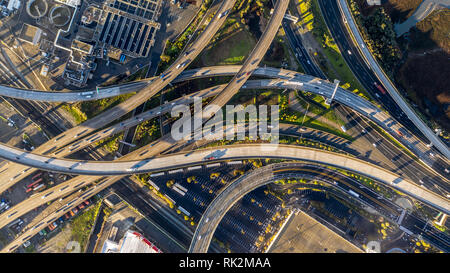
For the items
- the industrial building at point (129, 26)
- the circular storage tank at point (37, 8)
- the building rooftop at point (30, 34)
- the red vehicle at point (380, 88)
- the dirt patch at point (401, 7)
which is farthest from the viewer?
the dirt patch at point (401, 7)

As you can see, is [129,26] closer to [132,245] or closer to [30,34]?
[30,34]

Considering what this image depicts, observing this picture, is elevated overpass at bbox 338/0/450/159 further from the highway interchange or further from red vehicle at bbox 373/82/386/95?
the highway interchange

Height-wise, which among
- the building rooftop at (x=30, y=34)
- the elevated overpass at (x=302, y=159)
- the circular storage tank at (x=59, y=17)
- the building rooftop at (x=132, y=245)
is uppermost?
the circular storage tank at (x=59, y=17)

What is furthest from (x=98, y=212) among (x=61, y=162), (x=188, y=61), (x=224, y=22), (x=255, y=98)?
(x=224, y=22)

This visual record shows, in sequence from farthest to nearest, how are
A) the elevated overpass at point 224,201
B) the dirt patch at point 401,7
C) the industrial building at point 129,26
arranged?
the dirt patch at point 401,7 → the elevated overpass at point 224,201 → the industrial building at point 129,26

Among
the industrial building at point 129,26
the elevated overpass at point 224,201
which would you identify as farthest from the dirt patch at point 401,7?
the industrial building at point 129,26

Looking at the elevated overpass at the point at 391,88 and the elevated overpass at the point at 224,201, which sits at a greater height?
the elevated overpass at the point at 391,88

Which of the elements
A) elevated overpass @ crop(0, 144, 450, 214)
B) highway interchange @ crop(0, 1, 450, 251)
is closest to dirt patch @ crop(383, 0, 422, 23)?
highway interchange @ crop(0, 1, 450, 251)

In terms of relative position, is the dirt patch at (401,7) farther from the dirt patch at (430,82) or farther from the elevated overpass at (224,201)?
the elevated overpass at (224,201)
